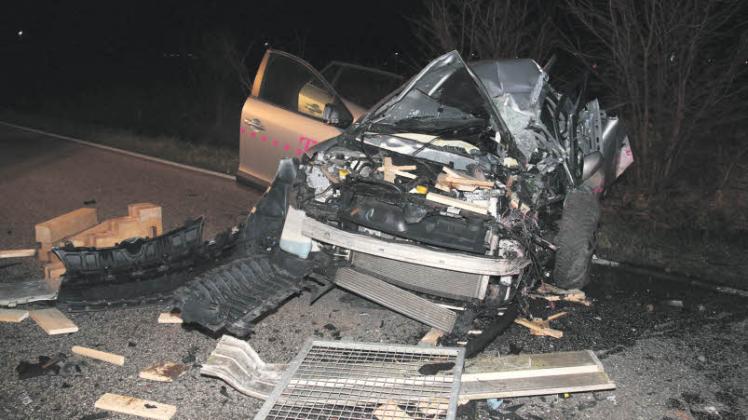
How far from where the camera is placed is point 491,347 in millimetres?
4453

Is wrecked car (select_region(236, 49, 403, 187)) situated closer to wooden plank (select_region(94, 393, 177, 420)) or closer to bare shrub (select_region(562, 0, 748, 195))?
bare shrub (select_region(562, 0, 748, 195))

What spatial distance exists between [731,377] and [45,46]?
3084cm

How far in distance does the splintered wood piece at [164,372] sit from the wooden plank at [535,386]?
5.76 ft

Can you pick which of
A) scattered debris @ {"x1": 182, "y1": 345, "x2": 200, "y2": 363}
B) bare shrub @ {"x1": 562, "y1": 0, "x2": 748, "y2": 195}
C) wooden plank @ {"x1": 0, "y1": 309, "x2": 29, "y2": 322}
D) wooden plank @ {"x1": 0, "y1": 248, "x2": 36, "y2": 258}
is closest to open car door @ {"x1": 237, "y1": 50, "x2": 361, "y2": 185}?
wooden plank @ {"x1": 0, "y1": 248, "x2": 36, "y2": 258}

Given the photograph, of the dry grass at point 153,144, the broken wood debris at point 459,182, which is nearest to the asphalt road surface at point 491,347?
the broken wood debris at point 459,182

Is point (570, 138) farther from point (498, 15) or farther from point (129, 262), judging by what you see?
point (498, 15)

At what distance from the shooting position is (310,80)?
673cm

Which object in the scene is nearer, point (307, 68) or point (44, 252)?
point (44, 252)

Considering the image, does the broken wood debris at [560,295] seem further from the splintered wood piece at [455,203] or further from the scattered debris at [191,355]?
the scattered debris at [191,355]

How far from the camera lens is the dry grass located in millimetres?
10655

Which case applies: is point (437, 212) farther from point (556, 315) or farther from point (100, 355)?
point (100, 355)

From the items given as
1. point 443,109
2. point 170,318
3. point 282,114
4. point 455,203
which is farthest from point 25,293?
point 443,109

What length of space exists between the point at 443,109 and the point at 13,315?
368 cm

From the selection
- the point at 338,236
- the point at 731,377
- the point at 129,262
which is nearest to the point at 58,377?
the point at 129,262
